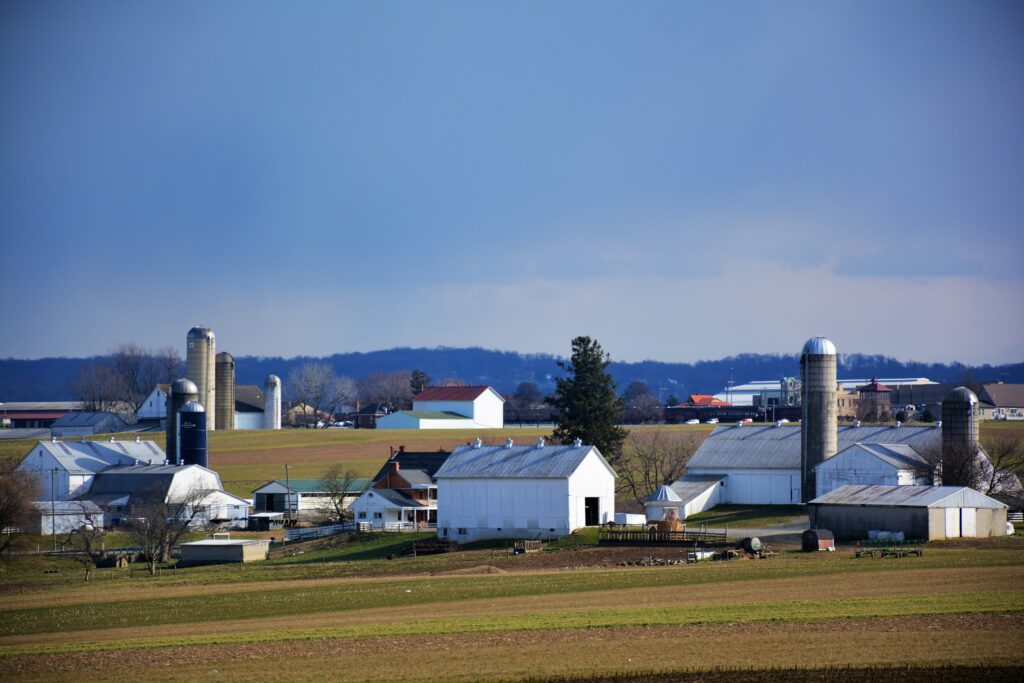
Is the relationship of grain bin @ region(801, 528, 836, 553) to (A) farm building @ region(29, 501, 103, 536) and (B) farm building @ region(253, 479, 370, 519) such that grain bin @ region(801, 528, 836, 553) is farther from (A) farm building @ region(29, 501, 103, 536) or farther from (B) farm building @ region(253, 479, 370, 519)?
(A) farm building @ region(29, 501, 103, 536)

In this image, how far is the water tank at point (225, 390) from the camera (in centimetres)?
14362

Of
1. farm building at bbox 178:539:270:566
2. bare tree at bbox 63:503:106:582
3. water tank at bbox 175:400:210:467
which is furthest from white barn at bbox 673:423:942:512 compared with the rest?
water tank at bbox 175:400:210:467

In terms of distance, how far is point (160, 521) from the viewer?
6700cm

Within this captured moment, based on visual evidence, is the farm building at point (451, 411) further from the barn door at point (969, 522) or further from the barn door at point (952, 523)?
the barn door at point (952, 523)

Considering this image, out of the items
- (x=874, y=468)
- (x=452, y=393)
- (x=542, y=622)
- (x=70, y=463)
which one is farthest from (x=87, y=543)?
(x=452, y=393)

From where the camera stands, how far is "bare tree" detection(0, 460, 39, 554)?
6800 centimetres

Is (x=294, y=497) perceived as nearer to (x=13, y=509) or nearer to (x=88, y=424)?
(x=13, y=509)

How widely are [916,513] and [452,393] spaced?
98812 mm

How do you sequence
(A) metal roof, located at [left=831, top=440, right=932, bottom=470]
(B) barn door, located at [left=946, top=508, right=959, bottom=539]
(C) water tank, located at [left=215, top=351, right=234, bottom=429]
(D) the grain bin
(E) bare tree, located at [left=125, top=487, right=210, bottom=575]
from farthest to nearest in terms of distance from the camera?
1. (C) water tank, located at [left=215, top=351, right=234, bottom=429]
2. (A) metal roof, located at [left=831, top=440, right=932, bottom=470]
3. (E) bare tree, located at [left=125, top=487, right=210, bottom=575]
4. (B) barn door, located at [left=946, top=508, right=959, bottom=539]
5. (D) the grain bin

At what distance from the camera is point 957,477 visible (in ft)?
218

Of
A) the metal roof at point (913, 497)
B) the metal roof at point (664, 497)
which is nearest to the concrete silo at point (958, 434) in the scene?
the metal roof at point (913, 497)

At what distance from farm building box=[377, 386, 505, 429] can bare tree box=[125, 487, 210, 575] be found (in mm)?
61562

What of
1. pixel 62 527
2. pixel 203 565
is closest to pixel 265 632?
pixel 203 565

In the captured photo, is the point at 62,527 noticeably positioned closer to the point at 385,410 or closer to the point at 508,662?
the point at 508,662
